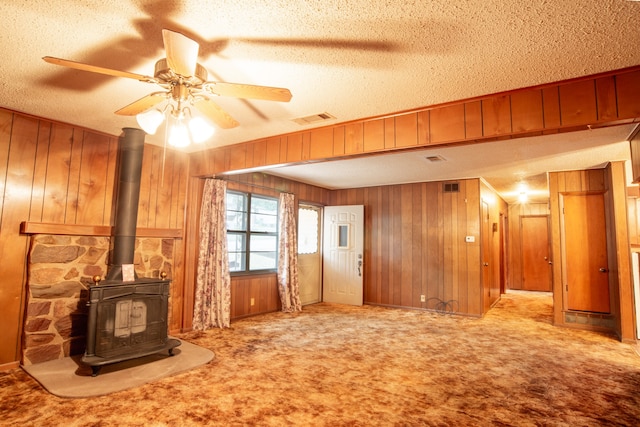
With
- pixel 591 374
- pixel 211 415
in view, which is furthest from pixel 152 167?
pixel 591 374

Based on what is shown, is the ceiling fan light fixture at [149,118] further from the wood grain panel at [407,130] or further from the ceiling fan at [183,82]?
the wood grain panel at [407,130]

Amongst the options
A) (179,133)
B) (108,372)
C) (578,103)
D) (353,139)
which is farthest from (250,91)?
(108,372)

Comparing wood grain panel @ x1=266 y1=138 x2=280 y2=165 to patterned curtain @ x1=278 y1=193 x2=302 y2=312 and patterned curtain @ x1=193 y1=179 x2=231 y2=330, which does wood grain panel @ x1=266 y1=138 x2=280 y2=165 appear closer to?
patterned curtain @ x1=193 y1=179 x2=231 y2=330

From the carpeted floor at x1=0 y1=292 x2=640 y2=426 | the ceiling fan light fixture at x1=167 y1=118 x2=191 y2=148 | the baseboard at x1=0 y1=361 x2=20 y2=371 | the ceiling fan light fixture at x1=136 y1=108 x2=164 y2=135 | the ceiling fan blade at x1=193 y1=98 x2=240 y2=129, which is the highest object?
the ceiling fan blade at x1=193 y1=98 x2=240 y2=129

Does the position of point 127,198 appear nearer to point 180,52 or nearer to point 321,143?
point 321,143

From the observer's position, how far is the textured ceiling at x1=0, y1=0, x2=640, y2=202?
5.80ft

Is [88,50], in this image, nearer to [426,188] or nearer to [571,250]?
[426,188]

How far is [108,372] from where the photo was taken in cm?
321

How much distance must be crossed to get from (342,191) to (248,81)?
514 cm

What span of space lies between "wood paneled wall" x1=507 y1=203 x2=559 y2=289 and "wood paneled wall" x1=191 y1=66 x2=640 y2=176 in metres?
7.92

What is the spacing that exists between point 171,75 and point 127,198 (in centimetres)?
226

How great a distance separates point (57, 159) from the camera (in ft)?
11.8

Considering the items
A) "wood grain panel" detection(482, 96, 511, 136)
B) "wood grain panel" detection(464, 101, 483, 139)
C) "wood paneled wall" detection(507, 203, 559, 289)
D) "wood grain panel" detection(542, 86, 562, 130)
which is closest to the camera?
"wood grain panel" detection(542, 86, 562, 130)

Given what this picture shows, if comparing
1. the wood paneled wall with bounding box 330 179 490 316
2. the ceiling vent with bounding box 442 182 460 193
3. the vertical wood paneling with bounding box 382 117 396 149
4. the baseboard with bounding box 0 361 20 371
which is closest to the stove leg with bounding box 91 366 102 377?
the baseboard with bounding box 0 361 20 371
